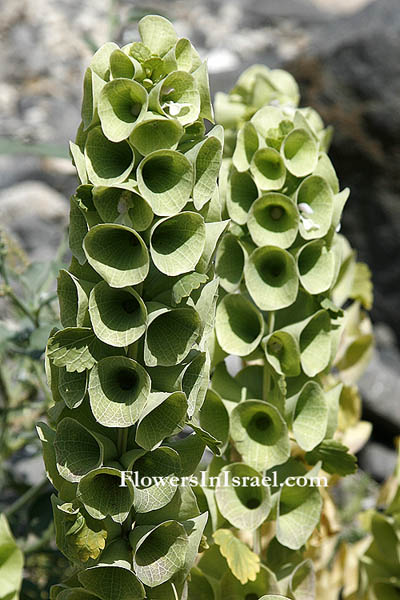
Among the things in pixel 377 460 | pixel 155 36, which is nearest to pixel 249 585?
pixel 155 36

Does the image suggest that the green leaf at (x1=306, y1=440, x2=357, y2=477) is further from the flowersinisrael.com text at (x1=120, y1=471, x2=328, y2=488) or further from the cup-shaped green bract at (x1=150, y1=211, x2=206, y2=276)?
the cup-shaped green bract at (x1=150, y1=211, x2=206, y2=276)

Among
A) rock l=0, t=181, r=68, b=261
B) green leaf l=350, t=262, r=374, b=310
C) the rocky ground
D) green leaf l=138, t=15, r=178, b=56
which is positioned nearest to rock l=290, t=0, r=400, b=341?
the rocky ground

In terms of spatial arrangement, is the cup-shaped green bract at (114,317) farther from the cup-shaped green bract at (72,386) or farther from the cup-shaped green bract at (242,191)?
the cup-shaped green bract at (242,191)

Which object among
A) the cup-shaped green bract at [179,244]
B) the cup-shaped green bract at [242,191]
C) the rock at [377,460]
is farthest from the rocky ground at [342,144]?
the cup-shaped green bract at [179,244]

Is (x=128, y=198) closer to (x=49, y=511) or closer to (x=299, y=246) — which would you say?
(x=299, y=246)

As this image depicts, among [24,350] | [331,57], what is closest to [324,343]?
[24,350]
